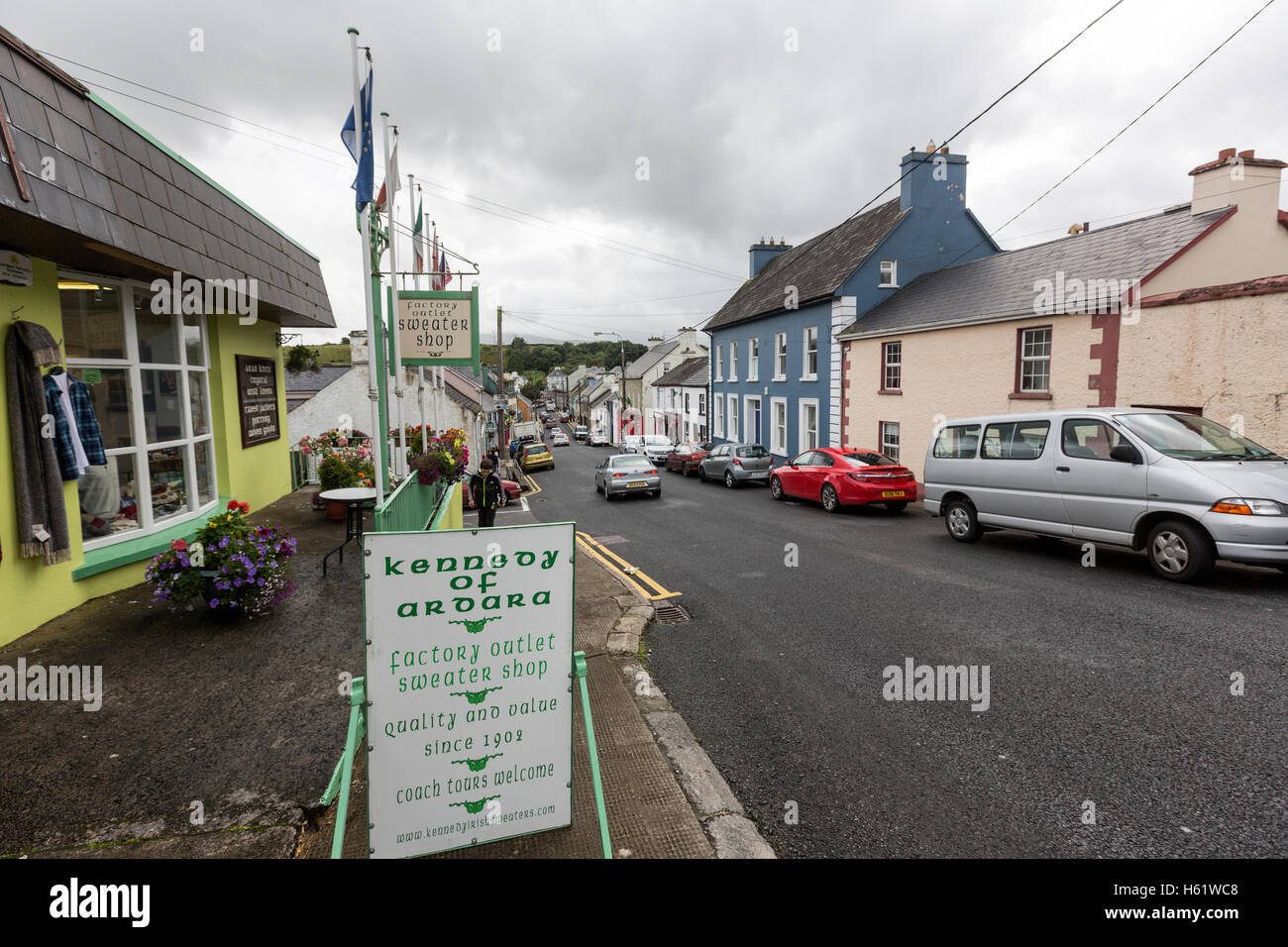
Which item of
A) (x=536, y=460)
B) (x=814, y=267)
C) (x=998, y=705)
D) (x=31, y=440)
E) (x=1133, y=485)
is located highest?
(x=814, y=267)

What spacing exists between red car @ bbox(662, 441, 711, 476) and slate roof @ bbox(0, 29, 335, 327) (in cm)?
2079

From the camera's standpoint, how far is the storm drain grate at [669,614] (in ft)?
23.4

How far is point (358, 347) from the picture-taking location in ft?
87.8

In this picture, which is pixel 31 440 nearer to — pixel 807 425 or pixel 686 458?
pixel 807 425

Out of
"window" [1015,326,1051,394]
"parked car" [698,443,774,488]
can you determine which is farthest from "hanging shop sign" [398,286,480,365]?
"parked car" [698,443,774,488]

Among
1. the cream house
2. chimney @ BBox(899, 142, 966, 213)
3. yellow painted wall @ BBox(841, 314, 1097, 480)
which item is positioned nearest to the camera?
the cream house

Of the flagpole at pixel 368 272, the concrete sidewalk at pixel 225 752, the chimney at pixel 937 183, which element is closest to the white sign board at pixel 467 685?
the concrete sidewalk at pixel 225 752

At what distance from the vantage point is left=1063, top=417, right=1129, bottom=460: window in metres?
8.60

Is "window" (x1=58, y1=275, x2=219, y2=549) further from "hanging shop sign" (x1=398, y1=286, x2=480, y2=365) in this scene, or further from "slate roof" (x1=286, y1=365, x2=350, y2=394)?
"slate roof" (x1=286, y1=365, x2=350, y2=394)

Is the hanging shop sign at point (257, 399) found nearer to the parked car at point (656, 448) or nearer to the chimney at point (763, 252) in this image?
the parked car at point (656, 448)

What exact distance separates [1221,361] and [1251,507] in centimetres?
524

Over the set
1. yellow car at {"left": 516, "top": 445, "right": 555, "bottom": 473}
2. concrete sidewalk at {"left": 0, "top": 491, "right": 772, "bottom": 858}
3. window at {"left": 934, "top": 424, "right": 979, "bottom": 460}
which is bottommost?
yellow car at {"left": 516, "top": 445, "right": 555, "bottom": 473}

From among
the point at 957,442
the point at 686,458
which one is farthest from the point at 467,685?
the point at 686,458

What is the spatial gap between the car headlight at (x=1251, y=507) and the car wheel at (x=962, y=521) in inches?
141
